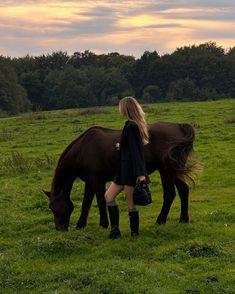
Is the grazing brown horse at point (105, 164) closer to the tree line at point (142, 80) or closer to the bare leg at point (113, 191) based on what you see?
the bare leg at point (113, 191)

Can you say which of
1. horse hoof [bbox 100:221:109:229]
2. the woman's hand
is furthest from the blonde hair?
horse hoof [bbox 100:221:109:229]

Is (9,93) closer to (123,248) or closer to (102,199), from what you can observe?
(102,199)

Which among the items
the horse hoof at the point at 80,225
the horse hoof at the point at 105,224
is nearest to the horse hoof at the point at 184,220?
the horse hoof at the point at 105,224

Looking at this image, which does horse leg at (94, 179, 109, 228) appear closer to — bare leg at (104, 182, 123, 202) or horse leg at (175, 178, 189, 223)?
bare leg at (104, 182, 123, 202)

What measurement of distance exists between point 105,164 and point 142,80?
262 ft

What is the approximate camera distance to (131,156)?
30.4 feet

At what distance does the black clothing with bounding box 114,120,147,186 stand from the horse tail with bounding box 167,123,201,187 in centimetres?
135

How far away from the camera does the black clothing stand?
30.1 ft

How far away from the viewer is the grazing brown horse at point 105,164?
10.5m

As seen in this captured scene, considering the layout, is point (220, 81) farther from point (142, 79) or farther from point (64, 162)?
point (64, 162)

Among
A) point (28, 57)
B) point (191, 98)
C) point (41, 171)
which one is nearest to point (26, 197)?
point (41, 171)

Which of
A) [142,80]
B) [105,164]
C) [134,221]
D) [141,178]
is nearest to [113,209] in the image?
[134,221]

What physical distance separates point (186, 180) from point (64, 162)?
8.48ft

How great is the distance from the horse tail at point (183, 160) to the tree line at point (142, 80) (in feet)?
220
